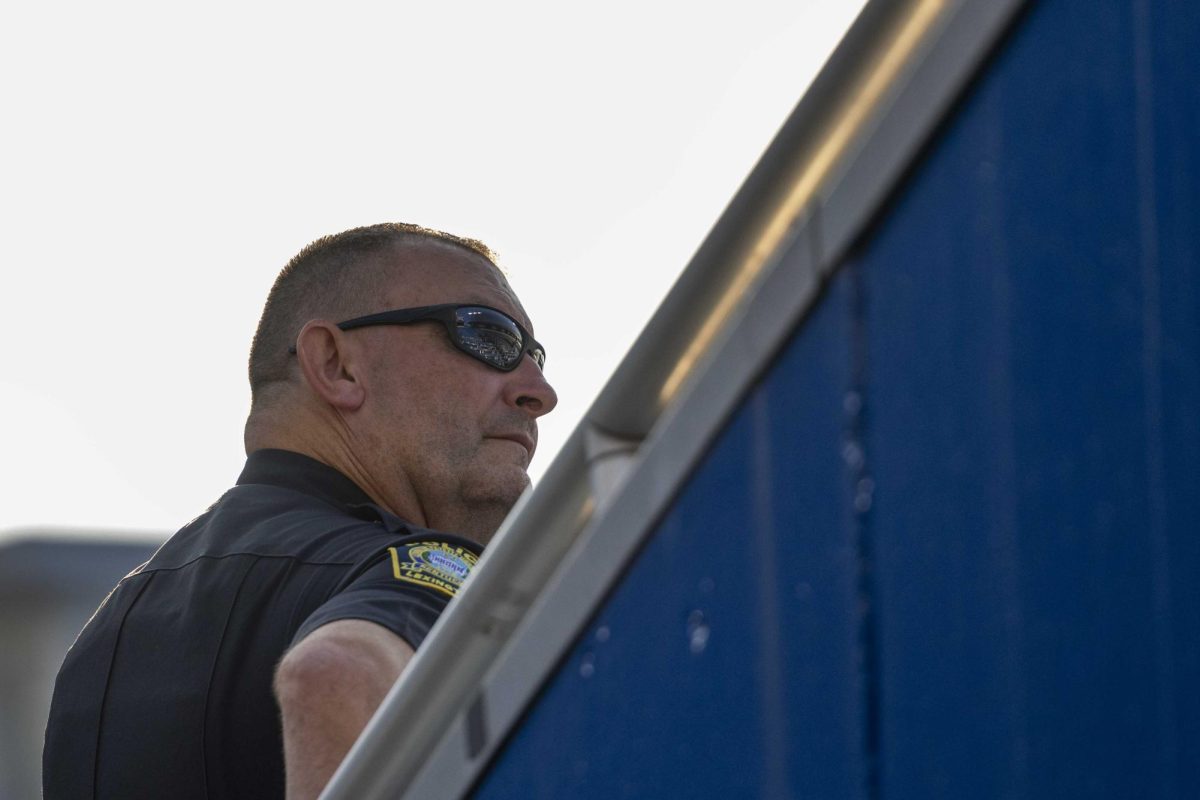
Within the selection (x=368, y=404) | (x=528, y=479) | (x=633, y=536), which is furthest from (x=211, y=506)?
(x=633, y=536)

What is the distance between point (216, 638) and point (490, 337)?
3.06ft

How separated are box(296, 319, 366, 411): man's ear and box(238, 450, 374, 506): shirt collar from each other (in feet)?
0.72

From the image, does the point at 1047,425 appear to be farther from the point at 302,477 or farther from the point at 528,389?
the point at 528,389

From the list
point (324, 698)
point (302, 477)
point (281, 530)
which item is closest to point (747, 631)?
point (324, 698)

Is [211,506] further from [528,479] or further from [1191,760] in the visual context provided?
[1191,760]

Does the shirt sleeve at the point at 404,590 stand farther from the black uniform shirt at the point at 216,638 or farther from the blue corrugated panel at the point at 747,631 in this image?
the blue corrugated panel at the point at 747,631

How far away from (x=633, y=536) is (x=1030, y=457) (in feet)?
0.91

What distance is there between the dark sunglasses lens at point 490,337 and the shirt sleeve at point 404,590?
81cm

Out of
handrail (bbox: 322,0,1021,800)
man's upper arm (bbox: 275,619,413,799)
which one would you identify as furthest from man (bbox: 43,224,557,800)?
handrail (bbox: 322,0,1021,800)

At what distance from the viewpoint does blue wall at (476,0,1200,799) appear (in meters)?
0.97

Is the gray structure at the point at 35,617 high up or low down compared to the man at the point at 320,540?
down

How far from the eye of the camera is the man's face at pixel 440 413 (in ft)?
9.34

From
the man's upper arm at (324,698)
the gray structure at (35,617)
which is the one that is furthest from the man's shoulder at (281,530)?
the gray structure at (35,617)

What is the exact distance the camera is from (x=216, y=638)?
213 cm
